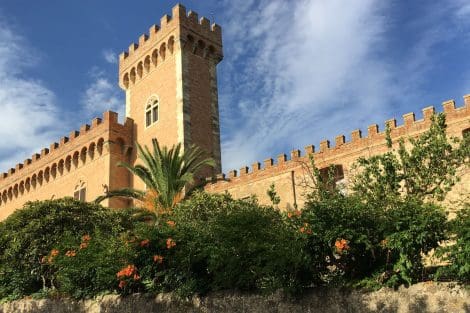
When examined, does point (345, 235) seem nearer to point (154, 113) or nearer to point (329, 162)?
point (329, 162)

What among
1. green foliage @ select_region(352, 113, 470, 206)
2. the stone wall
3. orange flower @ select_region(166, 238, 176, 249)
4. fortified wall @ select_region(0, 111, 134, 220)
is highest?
fortified wall @ select_region(0, 111, 134, 220)

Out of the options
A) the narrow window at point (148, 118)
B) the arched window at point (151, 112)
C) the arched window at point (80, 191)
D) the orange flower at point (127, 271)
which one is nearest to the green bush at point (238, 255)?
the orange flower at point (127, 271)

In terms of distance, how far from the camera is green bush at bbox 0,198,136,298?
14609 mm

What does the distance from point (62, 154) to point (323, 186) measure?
24.5 meters

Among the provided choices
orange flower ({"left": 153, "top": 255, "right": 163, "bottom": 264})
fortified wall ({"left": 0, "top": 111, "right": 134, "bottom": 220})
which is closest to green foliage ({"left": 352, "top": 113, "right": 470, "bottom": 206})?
orange flower ({"left": 153, "top": 255, "right": 163, "bottom": 264})

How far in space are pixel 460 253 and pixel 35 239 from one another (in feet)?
38.9

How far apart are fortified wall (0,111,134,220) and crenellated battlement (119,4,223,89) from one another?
3585mm

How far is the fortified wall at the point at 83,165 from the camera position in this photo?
2820 centimetres

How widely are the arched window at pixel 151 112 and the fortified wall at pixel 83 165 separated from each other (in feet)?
4.44

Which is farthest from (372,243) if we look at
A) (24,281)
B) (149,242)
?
(24,281)

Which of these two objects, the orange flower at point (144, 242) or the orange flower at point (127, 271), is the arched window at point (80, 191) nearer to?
the orange flower at point (127, 271)

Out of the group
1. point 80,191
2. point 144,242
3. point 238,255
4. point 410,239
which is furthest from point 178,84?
point 410,239

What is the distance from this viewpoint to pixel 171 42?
1118 inches

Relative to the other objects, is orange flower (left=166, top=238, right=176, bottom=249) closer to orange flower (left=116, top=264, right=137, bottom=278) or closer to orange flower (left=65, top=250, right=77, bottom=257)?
orange flower (left=116, top=264, right=137, bottom=278)
